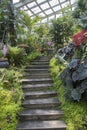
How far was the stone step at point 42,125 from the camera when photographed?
464 cm

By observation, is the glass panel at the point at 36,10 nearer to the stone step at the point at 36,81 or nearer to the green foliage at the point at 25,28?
the green foliage at the point at 25,28

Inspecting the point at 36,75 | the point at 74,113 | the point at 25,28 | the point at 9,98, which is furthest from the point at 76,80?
the point at 25,28

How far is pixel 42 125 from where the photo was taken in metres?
4.79

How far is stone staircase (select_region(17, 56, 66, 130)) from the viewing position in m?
4.80

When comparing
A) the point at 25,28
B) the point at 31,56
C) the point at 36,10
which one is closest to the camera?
the point at 31,56

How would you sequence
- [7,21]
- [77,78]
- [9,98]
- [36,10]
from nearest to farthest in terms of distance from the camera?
1. [77,78]
2. [9,98]
3. [7,21]
4. [36,10]

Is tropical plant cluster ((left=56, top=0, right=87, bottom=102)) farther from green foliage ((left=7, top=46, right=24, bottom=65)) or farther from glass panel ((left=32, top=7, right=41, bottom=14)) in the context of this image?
glass panel ((left=32, top=7, right=41, bottom=14))

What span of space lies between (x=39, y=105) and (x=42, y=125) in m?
0.78

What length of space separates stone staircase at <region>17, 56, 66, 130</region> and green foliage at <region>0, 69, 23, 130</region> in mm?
183

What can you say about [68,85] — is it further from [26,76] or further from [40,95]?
[26,76]

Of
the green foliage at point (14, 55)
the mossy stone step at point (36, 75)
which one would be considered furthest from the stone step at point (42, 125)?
the green foliage at point (14, 55)

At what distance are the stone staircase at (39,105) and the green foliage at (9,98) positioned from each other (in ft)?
0.60

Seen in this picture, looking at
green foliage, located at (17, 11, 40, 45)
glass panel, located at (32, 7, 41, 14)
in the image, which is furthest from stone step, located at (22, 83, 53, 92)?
glass panel, located at (32, 7, 41, 14)

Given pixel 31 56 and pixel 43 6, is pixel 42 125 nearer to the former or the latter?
pixel 31 56
